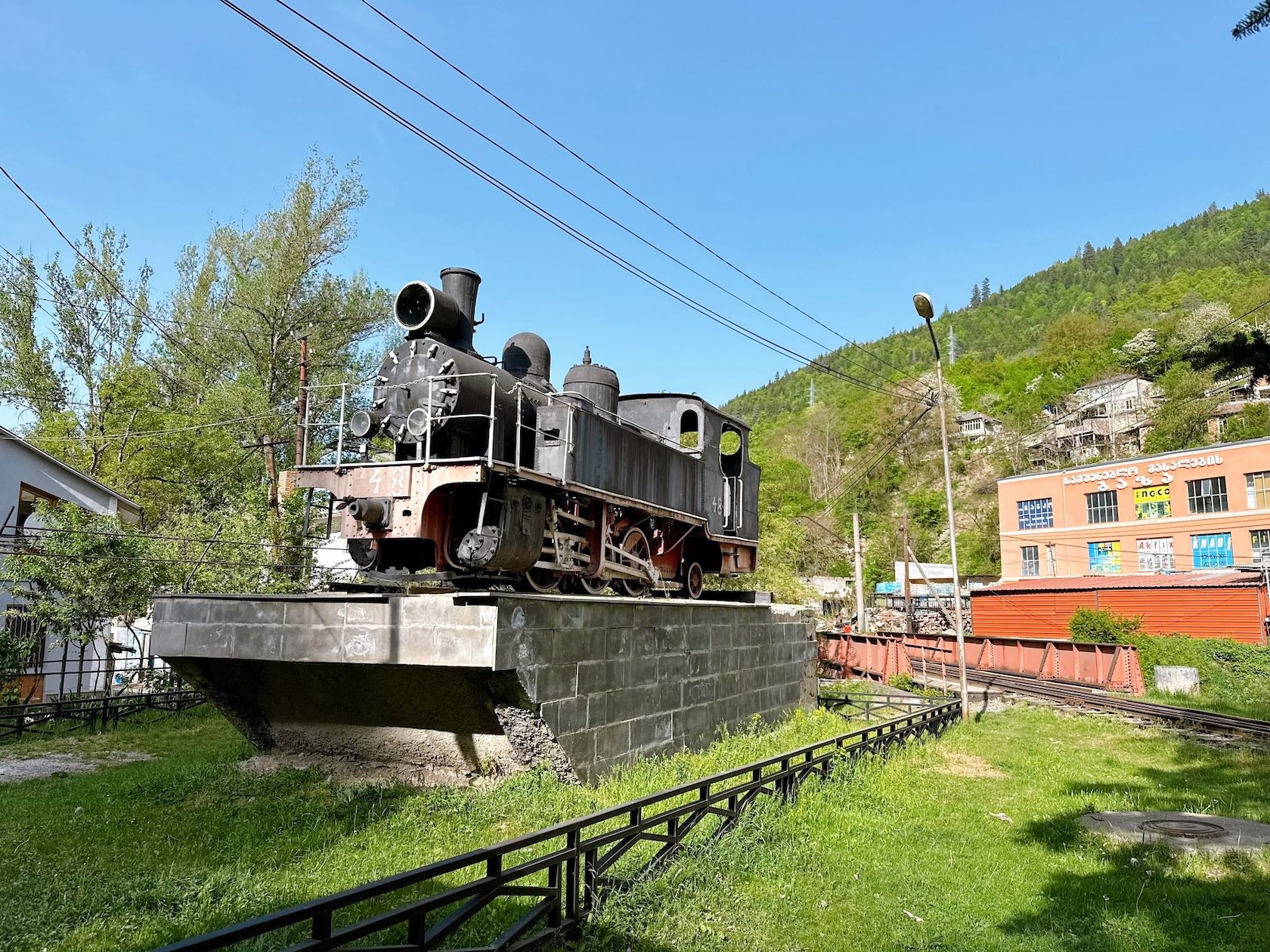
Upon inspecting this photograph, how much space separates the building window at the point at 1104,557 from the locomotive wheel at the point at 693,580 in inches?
1301

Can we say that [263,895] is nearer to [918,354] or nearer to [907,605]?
[907,605]

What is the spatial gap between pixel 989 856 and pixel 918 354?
5163 inches

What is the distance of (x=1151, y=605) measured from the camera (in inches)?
1023

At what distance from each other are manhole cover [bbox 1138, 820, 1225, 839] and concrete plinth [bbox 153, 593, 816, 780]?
5.36 m

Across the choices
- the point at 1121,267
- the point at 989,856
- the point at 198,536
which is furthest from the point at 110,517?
the point at 1121,267

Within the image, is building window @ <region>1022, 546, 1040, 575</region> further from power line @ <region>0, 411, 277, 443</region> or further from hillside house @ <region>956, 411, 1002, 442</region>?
hillside house @ <region>956, 411, 1002, 442</region>

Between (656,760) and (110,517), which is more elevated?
(110,517)

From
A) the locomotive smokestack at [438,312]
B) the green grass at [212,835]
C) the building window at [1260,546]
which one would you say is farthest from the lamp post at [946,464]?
the building window at [1260,546]

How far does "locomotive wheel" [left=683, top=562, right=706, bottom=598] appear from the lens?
14.1 metres

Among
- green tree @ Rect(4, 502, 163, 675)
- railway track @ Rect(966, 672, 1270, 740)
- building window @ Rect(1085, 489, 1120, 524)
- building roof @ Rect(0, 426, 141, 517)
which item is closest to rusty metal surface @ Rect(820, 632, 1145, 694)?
railway track @ Rect(966, 672, 1270, 740)

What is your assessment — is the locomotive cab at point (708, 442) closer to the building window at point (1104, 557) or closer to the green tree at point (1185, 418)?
the building window at point (1104, 557)

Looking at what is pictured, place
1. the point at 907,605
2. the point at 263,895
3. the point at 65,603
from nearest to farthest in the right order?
the point at 263,895, the point at 65,603, the point at 907,605

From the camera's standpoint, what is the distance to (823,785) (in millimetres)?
9148

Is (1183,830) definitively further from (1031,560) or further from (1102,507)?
(1031,560)
